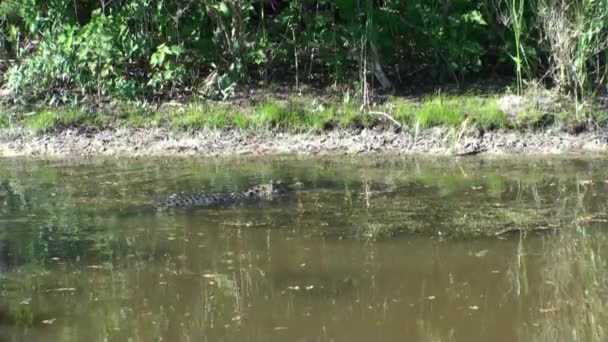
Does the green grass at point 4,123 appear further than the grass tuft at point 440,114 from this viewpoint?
Yes

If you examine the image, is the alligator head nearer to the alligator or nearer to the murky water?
the alligator

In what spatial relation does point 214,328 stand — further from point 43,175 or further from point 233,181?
point 43,175

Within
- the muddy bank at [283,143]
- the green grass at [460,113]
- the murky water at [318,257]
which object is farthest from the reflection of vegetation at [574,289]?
the green grass at [460,113]

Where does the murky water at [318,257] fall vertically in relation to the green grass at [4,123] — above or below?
below

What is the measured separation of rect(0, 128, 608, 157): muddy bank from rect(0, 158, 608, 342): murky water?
0.67 meters

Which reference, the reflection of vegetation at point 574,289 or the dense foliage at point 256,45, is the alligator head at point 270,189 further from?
the dense foliage at point 256,45

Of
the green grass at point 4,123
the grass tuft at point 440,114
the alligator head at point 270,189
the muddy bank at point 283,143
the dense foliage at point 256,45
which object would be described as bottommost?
the alligator head at point 270,189

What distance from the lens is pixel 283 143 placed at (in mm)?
10289

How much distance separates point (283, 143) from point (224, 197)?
2378 mm

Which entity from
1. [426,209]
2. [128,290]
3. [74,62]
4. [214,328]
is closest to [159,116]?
[74,62]

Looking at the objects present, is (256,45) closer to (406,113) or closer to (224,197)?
(406,113)

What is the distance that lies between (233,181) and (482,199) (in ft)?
8.04

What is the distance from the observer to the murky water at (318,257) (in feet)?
17.0

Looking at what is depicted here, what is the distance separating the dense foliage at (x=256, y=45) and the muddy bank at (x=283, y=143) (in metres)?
0.96
